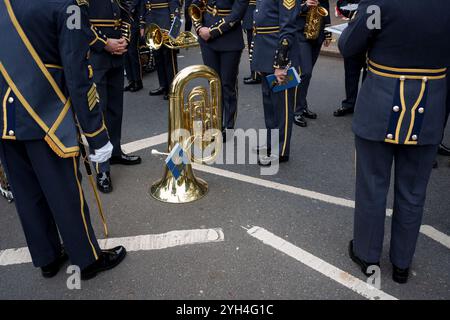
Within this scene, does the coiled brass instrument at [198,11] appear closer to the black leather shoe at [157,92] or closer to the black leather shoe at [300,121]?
the black leather shoe at [300,121]

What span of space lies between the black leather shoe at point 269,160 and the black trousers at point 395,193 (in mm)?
1627

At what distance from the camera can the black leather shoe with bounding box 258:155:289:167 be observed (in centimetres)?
426

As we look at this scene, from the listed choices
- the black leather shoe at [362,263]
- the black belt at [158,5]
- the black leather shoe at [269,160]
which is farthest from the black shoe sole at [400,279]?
the black belt at [158,5]

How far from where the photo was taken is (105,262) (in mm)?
2832

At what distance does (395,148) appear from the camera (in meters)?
2.50

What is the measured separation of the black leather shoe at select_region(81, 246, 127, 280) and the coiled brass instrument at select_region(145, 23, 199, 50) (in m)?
2.88

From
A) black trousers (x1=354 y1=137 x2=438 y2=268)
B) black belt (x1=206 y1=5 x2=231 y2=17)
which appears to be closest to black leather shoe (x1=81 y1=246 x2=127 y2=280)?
black trousers (x1=354 y1=137 x2=438 y2=268)

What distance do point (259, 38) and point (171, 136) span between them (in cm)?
130

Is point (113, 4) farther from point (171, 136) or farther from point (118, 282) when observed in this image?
point (118, 282)

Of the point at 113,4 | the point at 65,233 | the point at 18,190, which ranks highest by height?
the point at 113,4

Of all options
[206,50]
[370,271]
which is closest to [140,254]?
[370,271]

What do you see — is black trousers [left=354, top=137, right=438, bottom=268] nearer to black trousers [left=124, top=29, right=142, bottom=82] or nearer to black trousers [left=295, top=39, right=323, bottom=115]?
black trousers [left=295, top=39, right=323, bottom=115]

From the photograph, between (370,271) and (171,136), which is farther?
(171,136)

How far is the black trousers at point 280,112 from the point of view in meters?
4.09
